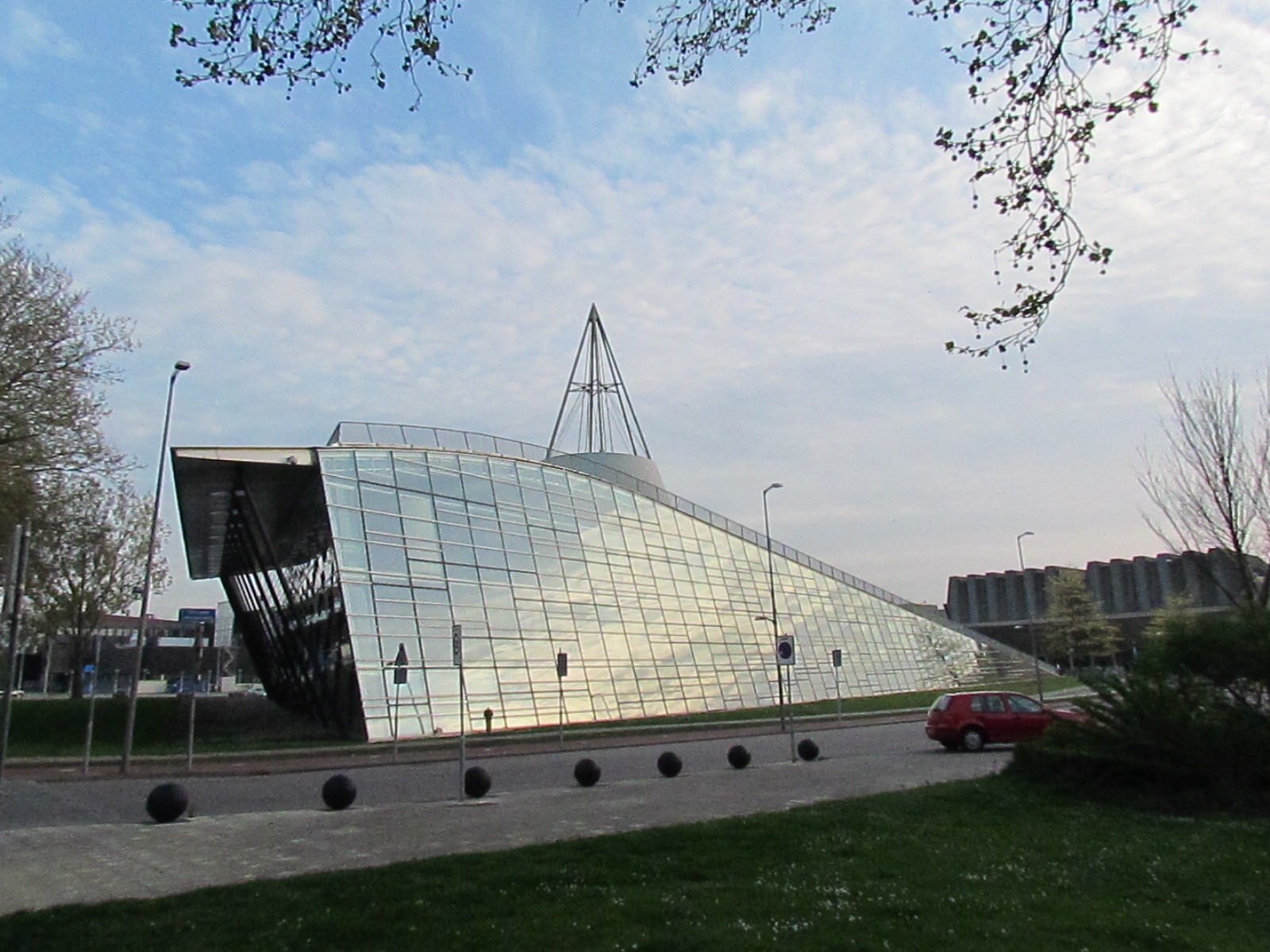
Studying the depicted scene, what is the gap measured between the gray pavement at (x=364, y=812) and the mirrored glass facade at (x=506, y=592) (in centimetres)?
867

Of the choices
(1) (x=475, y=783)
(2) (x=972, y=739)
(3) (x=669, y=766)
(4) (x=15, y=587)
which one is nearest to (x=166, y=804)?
(1) (x=475, y=783)

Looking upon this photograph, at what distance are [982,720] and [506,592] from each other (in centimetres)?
1883

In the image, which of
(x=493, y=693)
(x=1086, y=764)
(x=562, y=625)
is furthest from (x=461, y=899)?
(x=562, y=625)

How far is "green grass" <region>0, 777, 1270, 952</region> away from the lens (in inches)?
251

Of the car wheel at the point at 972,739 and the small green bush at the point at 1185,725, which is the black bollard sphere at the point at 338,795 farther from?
the car wheel at the point at 972,739

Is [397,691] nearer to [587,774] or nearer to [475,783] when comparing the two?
[587,774]

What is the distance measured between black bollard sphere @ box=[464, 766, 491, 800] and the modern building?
10.0 metres

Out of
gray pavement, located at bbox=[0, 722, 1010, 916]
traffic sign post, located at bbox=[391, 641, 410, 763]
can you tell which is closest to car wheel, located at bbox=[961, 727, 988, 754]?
gray pavement, located at bbox=[0, 722, 1010, 916]

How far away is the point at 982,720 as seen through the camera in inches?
1009

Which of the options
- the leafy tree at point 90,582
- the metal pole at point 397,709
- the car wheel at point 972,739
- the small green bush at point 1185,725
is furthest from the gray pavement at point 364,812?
the leafy tree at point 90,582

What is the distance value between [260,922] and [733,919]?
3.33m

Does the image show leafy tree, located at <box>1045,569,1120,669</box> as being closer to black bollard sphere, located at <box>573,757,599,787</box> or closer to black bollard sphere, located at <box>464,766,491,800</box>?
black bollard sphere, located at <box>573,757,599,787</box>

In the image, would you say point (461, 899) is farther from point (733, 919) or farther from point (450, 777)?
point (450, 777)

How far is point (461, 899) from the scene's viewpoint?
7.66 m
